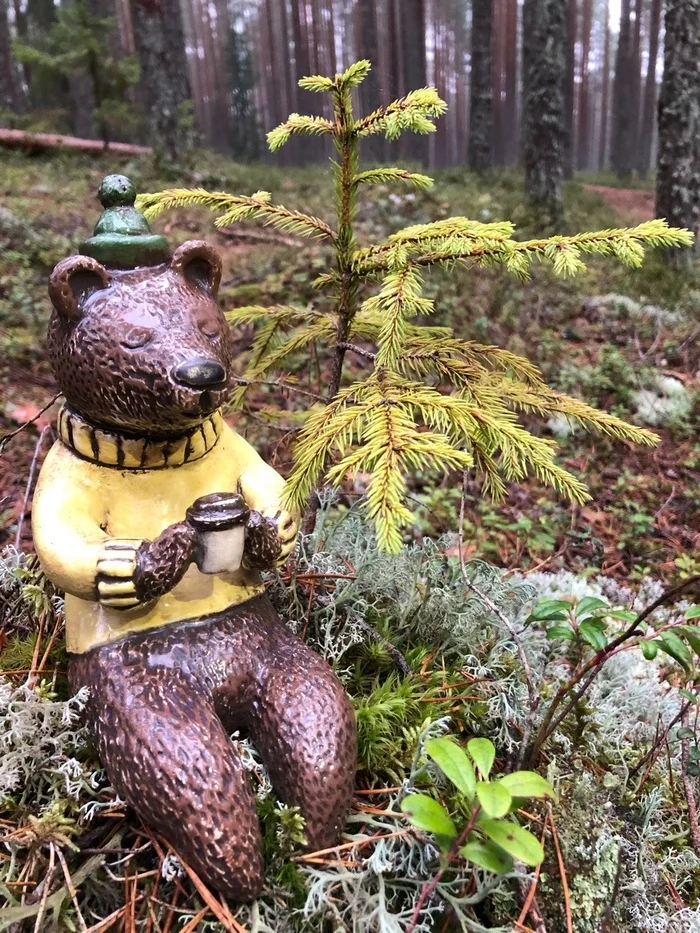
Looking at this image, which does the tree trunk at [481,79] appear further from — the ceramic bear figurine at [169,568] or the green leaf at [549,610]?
the green leaf at [549,610]

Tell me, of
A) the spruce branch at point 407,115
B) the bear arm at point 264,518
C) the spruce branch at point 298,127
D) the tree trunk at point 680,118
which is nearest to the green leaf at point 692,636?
the bear arm at point 264,518

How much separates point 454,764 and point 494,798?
0.09 m

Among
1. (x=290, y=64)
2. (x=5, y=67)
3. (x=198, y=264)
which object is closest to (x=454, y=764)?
(x=198, y=264)

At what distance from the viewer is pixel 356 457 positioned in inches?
49.2

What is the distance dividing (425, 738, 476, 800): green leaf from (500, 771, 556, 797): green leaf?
7 cm

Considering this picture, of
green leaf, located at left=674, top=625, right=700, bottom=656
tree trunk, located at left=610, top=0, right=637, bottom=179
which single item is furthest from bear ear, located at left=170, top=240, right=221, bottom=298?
tree trunk, located at left=610, top=0, right=637, bottom=179

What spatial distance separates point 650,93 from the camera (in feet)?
71.9

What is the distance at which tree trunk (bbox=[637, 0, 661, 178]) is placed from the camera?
18.9 m

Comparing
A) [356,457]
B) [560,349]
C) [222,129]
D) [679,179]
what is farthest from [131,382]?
[222,129]

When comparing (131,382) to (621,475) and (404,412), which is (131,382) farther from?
(621,475)

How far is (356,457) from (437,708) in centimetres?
89

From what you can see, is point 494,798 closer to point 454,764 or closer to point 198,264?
point 454,764

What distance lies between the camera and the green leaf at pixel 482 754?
1.18 metres

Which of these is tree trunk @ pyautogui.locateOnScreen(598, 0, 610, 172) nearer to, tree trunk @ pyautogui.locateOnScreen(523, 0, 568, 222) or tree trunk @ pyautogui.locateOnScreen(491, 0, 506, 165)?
tree trunk @ pyautogui.locateOnScreen(491, 0, 506, 165)
